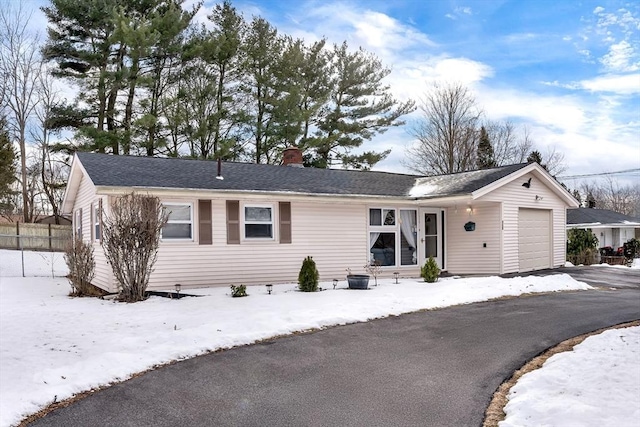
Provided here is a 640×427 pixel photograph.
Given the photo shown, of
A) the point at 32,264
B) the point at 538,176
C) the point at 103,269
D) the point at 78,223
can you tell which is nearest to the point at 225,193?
the point at 103,269

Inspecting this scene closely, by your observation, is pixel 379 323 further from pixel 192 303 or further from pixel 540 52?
pixel 540 52

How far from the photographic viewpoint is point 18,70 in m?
23.2

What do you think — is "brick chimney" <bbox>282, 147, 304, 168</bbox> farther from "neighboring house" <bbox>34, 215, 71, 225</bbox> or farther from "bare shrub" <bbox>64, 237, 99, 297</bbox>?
"neighboring house" <bbox>34, 215, 71, 225</bbox>

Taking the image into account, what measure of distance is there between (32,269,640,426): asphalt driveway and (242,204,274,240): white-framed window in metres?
5.19

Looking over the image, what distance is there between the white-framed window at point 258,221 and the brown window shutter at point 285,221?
275 millimetres

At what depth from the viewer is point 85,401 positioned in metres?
4.47

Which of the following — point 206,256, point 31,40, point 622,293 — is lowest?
point 622,293

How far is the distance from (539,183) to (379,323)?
10658mm

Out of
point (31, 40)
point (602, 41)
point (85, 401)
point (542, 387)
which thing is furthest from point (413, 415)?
point (31, 40)

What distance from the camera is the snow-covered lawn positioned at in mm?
5094

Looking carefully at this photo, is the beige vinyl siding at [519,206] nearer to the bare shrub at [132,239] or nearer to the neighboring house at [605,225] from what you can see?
the bare shrub at [132,239]

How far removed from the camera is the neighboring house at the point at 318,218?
1123 cm

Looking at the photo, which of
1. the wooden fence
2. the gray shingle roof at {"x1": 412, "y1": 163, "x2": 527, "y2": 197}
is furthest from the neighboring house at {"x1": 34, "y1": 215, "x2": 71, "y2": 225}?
the gray shingle roof at {"x1": 412, "y1": 163, "x2": 527, "y2": 197}

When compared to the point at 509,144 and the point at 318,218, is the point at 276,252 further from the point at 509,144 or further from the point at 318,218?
the point at 509,144
